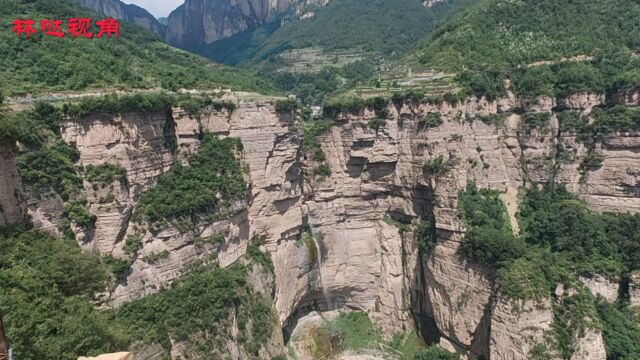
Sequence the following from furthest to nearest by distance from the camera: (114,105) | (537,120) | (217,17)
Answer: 1. (217,17)
2. (537,120)
3. (114,105)

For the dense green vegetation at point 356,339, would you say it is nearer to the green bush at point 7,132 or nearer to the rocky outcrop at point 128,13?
the green bush at point 7,132

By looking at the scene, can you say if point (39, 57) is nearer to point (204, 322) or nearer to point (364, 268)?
point (204, 322)

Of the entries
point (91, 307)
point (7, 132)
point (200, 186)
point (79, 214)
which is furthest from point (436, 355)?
point (7, 132)

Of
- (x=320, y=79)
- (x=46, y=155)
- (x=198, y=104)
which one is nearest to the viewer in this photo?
(x=46, y=155)

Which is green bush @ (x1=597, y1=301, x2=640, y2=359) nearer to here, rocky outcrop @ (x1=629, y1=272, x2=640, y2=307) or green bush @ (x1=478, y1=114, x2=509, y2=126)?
rocky outcrop @ (x1=629, y1=272, x2=640, y2=307)

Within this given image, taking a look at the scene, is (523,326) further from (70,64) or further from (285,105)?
(70,64)

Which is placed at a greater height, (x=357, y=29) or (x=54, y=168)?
(x=357, y=29)

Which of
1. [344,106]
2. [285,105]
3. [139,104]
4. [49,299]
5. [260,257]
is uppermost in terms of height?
[139,104]

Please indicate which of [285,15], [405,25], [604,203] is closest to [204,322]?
[604,203]
